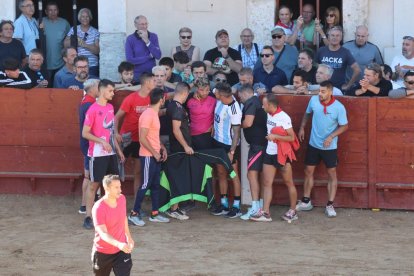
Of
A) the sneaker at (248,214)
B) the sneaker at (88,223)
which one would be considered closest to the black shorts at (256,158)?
the sneaker at (248,214)

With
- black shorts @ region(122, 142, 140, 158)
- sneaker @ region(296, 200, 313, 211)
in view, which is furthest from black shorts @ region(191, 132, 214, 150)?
sneaker @ region(296, 200, 313, 211)

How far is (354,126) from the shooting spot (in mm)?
13359

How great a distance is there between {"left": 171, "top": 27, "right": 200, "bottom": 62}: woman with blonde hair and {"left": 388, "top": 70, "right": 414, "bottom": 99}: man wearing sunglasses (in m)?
2.77

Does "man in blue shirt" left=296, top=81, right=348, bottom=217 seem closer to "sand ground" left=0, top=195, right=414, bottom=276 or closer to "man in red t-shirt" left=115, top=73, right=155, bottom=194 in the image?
"sand ground" left=0, top=195, right=414, bottom=276

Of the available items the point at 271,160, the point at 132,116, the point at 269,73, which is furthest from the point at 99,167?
the point at 269,73

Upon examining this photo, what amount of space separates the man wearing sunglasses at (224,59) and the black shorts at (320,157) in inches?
70.0

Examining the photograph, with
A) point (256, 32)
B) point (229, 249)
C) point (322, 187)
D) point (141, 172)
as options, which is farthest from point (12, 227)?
point (256, 32)

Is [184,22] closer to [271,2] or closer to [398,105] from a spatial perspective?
[271,2]

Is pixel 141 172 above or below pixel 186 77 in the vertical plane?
below

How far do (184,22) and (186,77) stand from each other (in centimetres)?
197

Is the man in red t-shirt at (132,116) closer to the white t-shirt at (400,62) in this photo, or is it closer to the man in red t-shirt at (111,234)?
the white t-shirt at (400,62)

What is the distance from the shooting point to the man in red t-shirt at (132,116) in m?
12.8

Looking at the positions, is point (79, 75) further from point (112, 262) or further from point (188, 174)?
point (112, 262)

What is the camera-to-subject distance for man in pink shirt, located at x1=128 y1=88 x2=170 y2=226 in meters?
12.4
